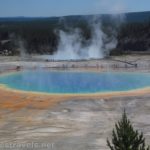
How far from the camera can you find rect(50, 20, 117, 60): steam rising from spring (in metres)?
49.8

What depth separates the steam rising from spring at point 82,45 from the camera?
163 feet

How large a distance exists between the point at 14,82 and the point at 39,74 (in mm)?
5015

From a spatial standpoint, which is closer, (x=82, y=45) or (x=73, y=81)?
(x=73, y=81)

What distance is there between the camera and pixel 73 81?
3375 centimetres

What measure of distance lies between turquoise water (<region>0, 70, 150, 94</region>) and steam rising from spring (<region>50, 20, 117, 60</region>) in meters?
11.0

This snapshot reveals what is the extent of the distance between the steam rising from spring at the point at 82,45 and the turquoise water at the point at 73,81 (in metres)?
11.0

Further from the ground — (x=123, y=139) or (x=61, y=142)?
(x=123, y=139)

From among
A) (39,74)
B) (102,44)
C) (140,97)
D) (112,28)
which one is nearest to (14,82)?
(39,74)

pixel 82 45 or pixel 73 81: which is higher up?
pixel 82 45

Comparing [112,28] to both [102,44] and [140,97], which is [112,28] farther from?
[140,97]

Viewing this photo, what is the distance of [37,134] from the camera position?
17266 millimetres

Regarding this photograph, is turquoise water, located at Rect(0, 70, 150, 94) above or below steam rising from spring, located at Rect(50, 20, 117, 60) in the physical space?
below

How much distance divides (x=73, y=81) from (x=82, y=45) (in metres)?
20.6

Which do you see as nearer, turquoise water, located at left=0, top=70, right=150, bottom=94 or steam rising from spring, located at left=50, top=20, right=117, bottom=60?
turquoise water, located at left=0, top=70, right=150, bottom=94
